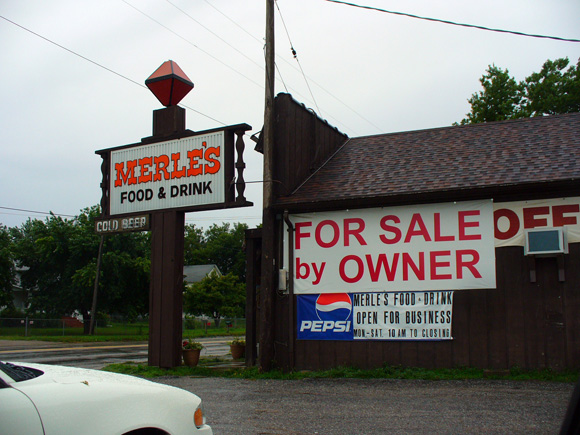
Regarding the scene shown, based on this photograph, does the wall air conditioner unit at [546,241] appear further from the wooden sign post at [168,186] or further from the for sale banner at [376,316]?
the wooden sign post at [168,186]

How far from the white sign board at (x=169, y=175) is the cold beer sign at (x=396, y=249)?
7.18ft

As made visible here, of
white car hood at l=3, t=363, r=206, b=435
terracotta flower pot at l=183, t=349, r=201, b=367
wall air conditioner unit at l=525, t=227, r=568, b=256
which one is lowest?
terracotta flower pot at l=183, t=349, r=201, b=367

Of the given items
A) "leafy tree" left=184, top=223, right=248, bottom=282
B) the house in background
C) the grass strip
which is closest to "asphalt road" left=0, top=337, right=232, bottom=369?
the grass strip

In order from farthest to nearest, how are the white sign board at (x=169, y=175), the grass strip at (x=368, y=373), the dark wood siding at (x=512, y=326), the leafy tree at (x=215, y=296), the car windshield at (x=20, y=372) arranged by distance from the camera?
the leafy tree at (x=215, y=296) < the white sign board at (x=169, y=175) < the dark wood siding at (x=512, y=326) < the grass strip at (x=368, y=373) < the car windshield at (x=20, y=372)

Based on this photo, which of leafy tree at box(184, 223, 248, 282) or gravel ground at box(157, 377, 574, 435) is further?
leafy tree at box(184, 223, 248, 282)

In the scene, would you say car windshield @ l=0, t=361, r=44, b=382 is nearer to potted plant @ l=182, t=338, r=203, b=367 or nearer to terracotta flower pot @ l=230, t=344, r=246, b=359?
potted plant @ l=182, t=338, r=203, b=367

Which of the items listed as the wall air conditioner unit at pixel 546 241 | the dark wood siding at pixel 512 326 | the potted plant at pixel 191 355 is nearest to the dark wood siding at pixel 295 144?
the potted plant at pixel 191 355

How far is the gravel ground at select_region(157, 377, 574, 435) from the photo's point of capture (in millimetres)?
7406

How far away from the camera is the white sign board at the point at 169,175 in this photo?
1390 cm

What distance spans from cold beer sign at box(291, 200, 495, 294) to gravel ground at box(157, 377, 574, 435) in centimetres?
219

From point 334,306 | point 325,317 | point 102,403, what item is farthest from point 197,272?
point 102,403

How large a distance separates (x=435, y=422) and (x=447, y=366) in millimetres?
4553

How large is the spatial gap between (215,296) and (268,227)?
3418 centimetres

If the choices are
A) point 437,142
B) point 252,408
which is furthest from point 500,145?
point 252,408
